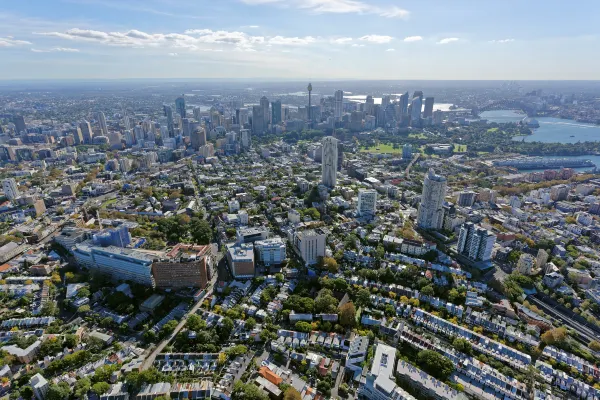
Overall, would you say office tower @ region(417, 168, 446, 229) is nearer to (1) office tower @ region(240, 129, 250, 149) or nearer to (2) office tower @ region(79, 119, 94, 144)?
(1) office tower @ region(240, 129, 250, 149)

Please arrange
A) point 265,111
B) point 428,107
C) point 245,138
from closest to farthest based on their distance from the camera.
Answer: point 245,138, point 265,111, point 428,107

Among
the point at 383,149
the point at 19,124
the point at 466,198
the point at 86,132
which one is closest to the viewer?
the point at 466,198

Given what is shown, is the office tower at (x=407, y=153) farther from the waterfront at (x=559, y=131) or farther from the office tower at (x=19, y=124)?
the office tower at (x=19, y=124)

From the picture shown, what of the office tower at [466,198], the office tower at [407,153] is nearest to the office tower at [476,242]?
the office tower at [466,198]

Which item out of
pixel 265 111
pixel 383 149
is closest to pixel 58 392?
Result: pixel 383 149

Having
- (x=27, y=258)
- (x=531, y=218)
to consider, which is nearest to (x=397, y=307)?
(x=531, y=218)

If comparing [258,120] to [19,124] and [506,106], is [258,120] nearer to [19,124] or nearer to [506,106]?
[19,124]

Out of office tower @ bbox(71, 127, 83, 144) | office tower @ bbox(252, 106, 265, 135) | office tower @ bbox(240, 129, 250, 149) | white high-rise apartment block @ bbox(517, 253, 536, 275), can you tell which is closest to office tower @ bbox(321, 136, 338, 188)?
white high-rise apartment block @ bbox(517, 253, 536, 275)
